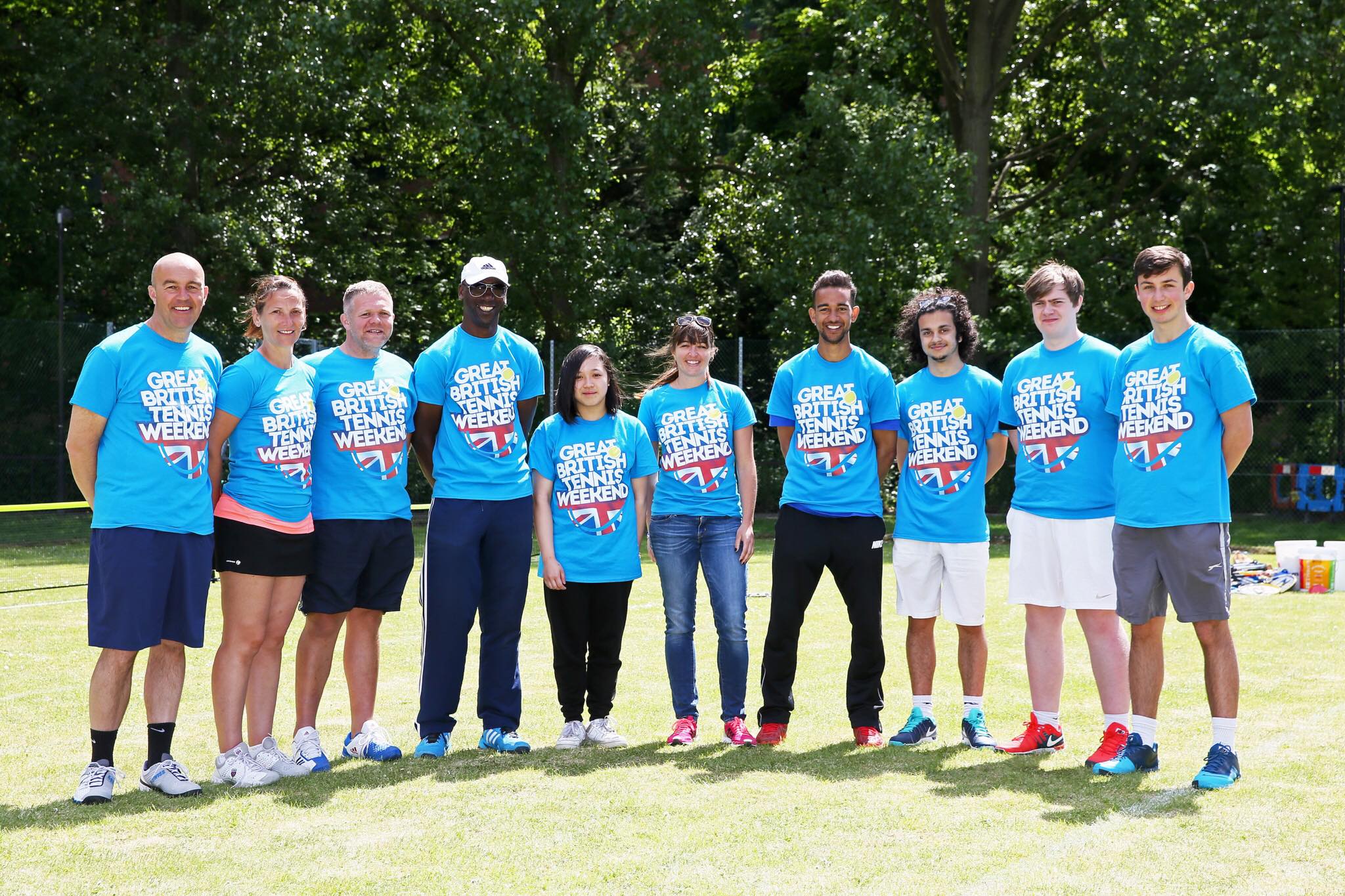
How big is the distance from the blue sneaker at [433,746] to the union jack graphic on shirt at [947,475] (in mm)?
2440

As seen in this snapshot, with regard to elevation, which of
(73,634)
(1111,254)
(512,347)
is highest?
(1111,254)

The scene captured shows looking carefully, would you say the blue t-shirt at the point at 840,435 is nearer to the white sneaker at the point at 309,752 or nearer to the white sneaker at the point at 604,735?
the white sneaker at the point at 604,735

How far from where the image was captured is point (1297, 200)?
24.0 metres

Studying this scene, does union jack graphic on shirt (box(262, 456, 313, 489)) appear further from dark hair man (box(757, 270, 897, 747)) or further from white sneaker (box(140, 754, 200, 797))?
dark hair man (box(757, 270, 897, 747))

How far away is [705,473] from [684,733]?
46.2 inches

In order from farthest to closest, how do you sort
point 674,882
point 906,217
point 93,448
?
point 906,217 < point 93,448 < point 674,882

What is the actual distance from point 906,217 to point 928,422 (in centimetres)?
1693

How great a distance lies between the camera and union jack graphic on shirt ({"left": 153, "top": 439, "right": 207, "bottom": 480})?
17.1 ft

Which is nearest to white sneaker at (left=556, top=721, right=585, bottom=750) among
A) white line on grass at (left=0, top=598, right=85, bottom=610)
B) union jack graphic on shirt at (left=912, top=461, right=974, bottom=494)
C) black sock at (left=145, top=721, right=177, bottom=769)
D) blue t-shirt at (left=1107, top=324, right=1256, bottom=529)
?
black sock at (left=145, top=721, right=177, bottom=769)

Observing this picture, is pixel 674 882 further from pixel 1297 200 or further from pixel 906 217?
pixel 1297 200

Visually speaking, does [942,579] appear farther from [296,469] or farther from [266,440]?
[266,440]

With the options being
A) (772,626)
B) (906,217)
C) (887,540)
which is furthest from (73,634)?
(906,217)

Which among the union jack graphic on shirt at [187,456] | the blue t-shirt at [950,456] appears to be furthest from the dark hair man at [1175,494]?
the union jack graphic on shirt at [187,456]

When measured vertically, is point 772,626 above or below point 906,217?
below
